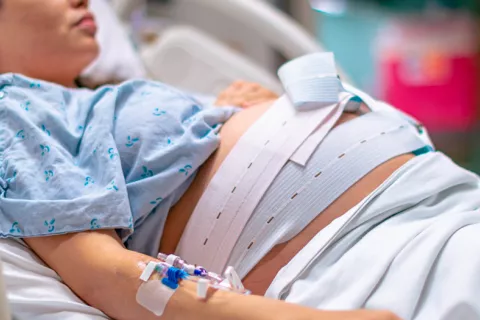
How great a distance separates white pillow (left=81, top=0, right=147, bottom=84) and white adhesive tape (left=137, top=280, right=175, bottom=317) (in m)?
0.82

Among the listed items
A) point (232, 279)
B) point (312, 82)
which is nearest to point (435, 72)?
point (312, 82)

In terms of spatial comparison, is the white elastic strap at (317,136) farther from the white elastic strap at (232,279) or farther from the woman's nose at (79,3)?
the woman's nose at (79,3)

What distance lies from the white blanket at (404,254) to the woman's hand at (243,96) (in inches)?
16.3

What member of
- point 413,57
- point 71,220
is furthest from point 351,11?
point 71,220

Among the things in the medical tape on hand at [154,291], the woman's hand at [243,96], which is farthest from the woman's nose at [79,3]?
the medical tape on hand at [154,291]

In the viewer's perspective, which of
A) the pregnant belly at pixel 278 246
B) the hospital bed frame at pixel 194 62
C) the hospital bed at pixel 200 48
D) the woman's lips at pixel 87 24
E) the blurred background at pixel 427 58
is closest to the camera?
the pregnant belly at pixel 278 246

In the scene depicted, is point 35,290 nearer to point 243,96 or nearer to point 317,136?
point 317,136

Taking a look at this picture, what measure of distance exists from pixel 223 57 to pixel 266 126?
39.3 inches

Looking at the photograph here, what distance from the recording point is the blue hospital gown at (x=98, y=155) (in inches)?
38.5

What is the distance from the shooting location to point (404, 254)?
90 cm

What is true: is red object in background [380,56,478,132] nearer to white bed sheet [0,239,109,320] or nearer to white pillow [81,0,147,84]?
white pillow [81,0,147,84]

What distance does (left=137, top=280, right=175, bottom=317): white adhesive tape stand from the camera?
2.81 ft

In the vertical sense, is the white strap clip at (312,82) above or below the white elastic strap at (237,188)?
above

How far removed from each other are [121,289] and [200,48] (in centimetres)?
134
